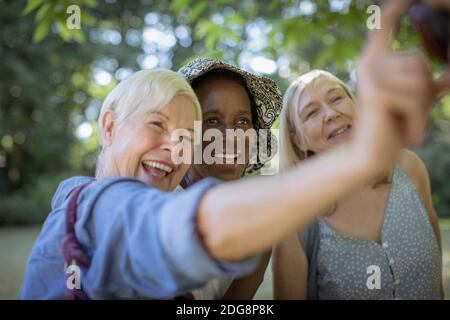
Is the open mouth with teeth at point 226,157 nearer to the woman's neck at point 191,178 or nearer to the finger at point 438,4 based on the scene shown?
the woman's neck at point 191,178

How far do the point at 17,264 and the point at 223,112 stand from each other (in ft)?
13.2

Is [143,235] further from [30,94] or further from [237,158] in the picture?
[30,94]

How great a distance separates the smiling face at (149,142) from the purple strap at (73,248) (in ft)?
0.62

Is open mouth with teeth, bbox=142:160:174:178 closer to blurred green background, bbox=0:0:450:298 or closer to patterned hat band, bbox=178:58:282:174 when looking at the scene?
patterned hat band, bbox=178:58:282:174

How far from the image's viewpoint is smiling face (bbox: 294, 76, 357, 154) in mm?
1815

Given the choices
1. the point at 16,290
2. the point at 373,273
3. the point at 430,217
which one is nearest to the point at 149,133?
the point at 373,273

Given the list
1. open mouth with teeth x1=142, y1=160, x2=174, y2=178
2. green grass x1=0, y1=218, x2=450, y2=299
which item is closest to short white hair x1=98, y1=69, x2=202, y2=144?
open mouth with teeth x1=142, y1=160, x2=174, y2=178

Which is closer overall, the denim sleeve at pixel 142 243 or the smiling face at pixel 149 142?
the denim sleeve at pixel 142 243

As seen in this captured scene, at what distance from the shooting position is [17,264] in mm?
5086

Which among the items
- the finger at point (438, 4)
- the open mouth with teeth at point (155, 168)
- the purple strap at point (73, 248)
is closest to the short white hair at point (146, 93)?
the open mouth with teeth at point (155, 168)

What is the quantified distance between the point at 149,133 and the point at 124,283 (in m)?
0.42

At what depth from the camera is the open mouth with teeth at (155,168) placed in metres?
1.27

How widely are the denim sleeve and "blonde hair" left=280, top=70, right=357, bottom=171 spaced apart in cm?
104
